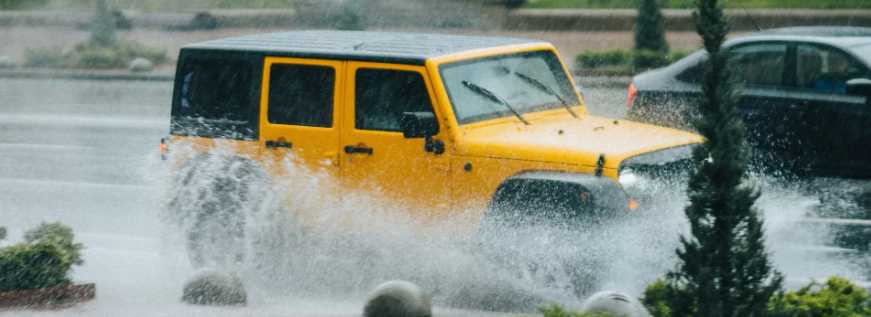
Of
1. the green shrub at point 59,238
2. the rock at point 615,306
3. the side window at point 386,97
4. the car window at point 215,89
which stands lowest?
the rock at point 615,306

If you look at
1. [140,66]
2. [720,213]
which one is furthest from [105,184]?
[140,66]

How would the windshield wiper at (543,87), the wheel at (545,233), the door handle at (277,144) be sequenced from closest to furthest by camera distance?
1. the wheel at (545,233)
2. the door handle at (277,144)
3. the windshield wiper at (543,87)

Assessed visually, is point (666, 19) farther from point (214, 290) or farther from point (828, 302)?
point (828, 302)

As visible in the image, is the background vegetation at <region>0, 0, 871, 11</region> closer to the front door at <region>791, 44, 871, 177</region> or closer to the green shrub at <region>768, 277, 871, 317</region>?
the front door at <region>791, 44, 871, 177</region>

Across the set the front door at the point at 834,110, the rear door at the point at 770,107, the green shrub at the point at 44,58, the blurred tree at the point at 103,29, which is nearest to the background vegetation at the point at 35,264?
the rear door at the point at 770,107

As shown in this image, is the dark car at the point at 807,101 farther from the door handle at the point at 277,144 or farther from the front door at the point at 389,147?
the door handle at the point at 277,144

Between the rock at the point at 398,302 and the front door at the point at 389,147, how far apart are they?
3.91 ft

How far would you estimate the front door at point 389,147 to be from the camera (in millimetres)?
8695

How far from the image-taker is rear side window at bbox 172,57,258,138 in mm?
9500

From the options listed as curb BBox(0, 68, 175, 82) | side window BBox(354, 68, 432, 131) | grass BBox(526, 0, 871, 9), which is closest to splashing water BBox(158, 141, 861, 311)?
side window BBox(354, 68, 432, 131)

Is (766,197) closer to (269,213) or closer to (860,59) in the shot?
(860,59)

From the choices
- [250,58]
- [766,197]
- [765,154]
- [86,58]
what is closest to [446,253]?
[250,58]

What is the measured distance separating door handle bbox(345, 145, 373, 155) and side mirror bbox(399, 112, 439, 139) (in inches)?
14.4

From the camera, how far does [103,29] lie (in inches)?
1100
